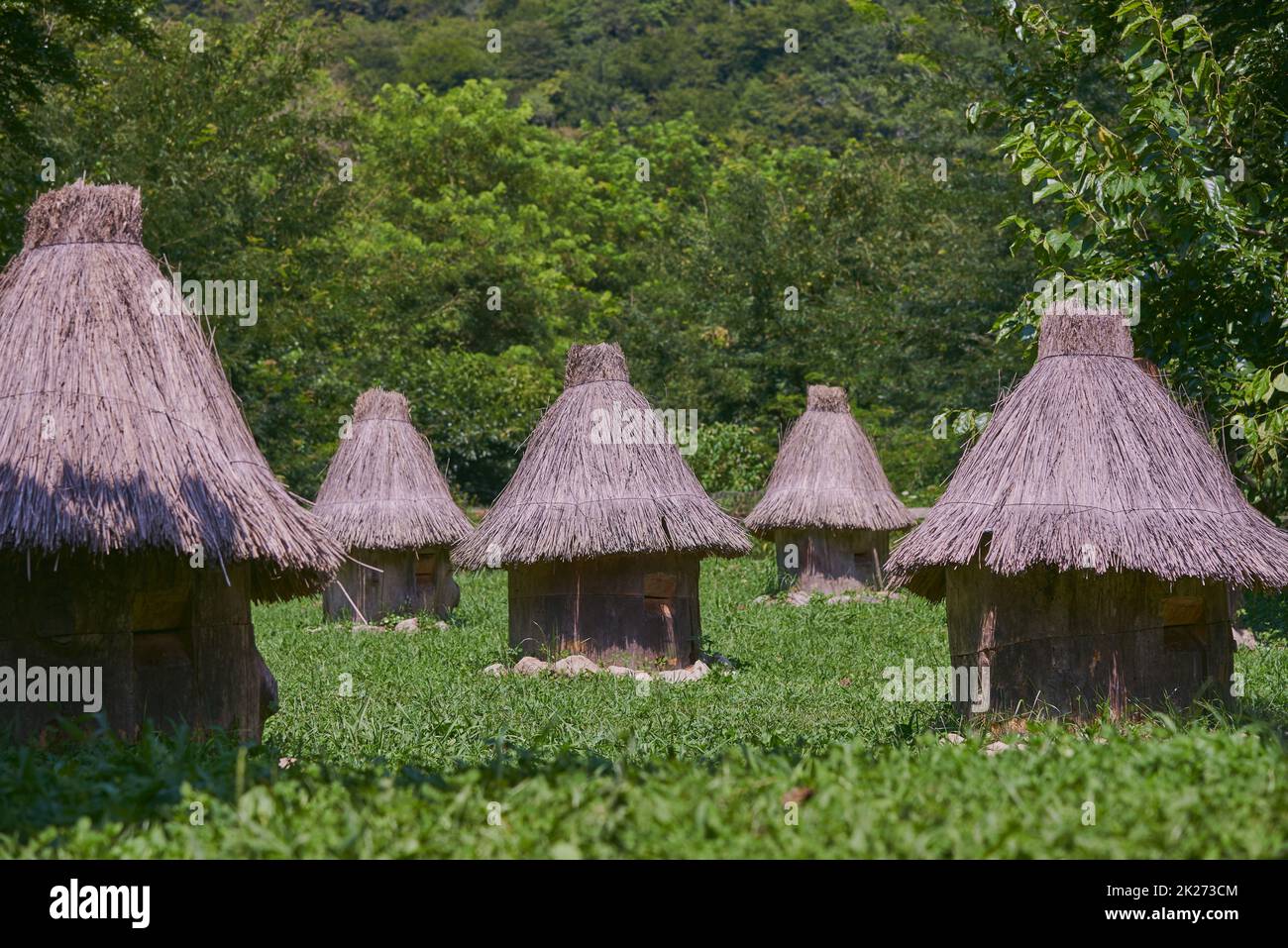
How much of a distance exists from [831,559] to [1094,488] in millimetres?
11379

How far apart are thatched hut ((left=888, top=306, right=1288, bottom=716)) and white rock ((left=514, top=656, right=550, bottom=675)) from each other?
448 centimetres

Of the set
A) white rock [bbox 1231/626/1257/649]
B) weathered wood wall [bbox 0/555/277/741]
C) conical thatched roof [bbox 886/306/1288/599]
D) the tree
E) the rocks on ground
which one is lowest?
the rocks on ground

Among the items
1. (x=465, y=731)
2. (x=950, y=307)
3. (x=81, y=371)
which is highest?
(x=950, y=307)

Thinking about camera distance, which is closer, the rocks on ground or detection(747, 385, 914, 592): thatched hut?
the rocks on ground

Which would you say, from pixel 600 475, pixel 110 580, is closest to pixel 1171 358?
pixel 600 475

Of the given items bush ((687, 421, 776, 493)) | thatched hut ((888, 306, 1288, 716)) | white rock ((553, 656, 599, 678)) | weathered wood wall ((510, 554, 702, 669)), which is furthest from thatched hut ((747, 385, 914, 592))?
thatched hut ((888, 306, 1288, 716))

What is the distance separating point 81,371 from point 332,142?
30.5m

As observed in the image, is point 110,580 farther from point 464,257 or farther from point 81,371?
point 464,257

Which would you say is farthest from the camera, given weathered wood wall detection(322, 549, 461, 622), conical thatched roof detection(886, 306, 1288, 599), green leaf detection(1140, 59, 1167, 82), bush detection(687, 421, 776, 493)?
bush detection(687, 421, 776, 493)

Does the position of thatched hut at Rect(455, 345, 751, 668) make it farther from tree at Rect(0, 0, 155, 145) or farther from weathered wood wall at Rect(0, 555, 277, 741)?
tree at Rect(0, 0, 155, 145)

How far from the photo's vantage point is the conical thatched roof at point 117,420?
638cm

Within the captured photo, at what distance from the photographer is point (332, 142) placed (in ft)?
117

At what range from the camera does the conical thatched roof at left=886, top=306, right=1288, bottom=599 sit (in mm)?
7406

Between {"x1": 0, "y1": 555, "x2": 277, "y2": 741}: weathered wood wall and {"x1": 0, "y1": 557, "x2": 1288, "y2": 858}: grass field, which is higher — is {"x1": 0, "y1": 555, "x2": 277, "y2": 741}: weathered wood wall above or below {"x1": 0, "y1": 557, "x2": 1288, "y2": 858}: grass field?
above
